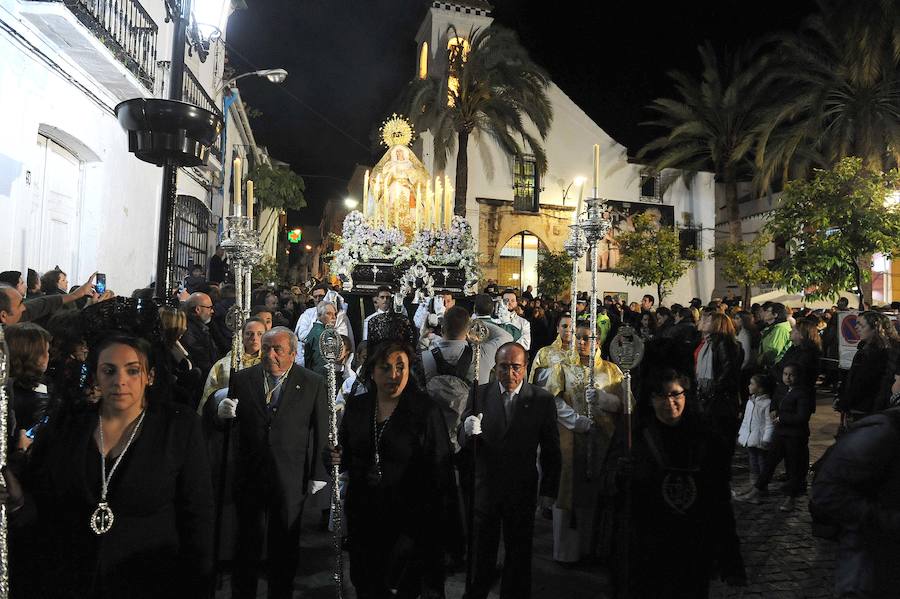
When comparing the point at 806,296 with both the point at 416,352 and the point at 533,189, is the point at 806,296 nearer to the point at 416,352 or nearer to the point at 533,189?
the point at 416,352

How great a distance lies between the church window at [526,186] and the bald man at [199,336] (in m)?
26.3

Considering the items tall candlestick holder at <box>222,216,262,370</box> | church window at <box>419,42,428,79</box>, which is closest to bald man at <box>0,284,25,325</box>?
tall candlestick holder at <box>222,216,262,370</box>

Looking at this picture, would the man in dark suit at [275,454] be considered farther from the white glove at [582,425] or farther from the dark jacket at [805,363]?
the dark jacket at [805,363]

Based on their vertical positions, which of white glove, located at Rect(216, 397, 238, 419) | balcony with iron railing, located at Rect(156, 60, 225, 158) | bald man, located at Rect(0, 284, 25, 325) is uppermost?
balcony with iron railing, located at Rect(156, 60, 225, 158)

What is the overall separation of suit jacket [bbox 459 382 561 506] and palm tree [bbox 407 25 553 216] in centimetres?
2215

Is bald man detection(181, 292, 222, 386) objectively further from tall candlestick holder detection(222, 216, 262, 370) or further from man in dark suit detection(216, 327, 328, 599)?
man in dark suit detection(216, 327, 328, 599)

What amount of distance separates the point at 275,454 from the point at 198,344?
7.89 feet

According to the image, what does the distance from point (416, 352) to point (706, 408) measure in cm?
454

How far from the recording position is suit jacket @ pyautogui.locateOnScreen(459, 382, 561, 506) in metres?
4.26

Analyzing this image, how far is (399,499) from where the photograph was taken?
371 cm

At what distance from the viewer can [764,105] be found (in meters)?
27.4

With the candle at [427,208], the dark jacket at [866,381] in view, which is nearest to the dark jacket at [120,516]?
the dark jacket at [866,381]

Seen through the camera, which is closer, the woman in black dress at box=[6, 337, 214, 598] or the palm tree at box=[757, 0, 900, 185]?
the woman in black dress at box=[6, 337, 214, 598]

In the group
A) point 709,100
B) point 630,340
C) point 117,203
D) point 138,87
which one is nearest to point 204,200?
point 117,203
